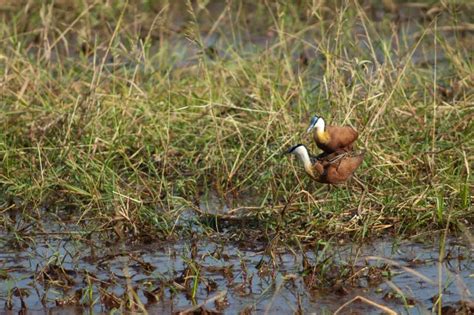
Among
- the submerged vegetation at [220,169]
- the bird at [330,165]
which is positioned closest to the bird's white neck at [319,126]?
the bird at [330,165]

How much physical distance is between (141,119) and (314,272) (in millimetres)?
2251

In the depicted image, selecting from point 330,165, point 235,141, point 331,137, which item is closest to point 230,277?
point 330,165

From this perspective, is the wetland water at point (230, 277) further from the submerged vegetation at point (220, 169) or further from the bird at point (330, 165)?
the bird at point (330, 165)

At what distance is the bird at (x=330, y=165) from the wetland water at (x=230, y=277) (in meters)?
0.31

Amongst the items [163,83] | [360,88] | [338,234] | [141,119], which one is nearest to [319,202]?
[338,234]

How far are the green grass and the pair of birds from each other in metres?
0.18

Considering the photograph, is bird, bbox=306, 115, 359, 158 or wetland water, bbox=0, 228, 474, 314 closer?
wetland water, bbox=0, 228, 474, 314

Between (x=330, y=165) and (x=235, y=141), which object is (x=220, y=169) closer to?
(x=235, y=141)

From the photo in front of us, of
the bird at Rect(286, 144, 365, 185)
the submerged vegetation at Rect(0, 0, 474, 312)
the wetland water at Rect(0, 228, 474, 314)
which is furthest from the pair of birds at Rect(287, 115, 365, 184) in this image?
the wetland water at Rect(0, 228, 474, 314)

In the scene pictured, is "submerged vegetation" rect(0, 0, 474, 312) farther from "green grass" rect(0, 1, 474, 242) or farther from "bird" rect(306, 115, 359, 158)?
"bird" rect(306, 115, 359, 158)

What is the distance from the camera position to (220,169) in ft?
21.1

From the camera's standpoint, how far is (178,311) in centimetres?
464

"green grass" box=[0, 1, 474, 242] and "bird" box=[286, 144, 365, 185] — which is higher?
"bird" box=[286, 144, 365, 185]

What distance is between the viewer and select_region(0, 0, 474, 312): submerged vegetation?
5129 mm
